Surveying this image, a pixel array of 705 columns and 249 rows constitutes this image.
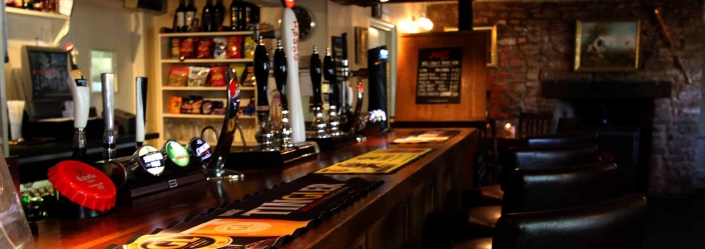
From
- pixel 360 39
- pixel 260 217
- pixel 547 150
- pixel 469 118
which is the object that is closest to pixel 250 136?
pixel 360 39

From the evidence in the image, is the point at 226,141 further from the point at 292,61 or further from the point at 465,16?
the point at 465,16

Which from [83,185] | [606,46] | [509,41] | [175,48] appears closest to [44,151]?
[175,48]

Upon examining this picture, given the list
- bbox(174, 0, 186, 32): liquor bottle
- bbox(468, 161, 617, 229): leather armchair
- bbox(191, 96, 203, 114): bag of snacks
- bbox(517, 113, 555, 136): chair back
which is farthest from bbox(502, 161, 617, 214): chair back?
bbox(517, 113, 555, 136): chair back

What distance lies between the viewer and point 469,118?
564cm

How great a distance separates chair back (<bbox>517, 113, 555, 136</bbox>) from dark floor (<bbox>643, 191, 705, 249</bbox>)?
1.39 metres

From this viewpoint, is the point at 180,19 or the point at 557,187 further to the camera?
the point at 180,19

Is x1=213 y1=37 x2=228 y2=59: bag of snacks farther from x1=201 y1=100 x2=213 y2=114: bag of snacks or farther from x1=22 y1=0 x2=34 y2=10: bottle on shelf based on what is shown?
x1=22 y1=0 x2=34 y2=10: bottle on shelf

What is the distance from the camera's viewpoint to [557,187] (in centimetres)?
174

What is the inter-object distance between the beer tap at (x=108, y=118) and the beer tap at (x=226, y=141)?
0.36 meters

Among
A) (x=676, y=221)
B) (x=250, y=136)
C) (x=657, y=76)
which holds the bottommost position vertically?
(x=676, y=221)

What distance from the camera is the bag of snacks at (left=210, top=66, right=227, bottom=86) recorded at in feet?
19.0

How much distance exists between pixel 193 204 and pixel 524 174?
33.8 inches

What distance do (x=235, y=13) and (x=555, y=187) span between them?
14.5ft

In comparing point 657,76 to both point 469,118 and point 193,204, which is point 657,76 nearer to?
point 469,118
